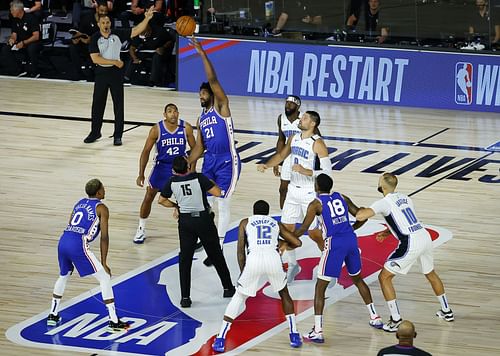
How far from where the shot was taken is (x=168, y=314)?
1231 centimetres

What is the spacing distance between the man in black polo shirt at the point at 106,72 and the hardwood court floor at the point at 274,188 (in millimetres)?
397

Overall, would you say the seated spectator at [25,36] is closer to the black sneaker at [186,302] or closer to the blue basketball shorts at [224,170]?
the blue basketball shorts at [224,170]

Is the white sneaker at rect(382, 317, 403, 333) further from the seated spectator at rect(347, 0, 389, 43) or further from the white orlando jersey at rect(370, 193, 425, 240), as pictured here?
the seated spectator at rect(347, 0, 389, 43)

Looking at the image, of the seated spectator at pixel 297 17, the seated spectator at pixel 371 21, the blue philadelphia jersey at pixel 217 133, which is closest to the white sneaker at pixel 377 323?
the blue philadelphia jersey at pixel 217 133

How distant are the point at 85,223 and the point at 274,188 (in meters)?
6.10

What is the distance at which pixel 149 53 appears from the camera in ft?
83.5

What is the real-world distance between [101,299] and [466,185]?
23.2 feet

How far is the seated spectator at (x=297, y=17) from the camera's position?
2384 cm

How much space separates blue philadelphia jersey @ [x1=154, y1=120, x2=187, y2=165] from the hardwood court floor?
1154 mm

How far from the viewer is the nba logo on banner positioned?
73.7 ft

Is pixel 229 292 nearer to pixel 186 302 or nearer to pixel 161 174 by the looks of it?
pixel 186 302

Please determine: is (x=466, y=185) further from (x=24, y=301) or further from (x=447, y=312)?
(x=24, y=301)

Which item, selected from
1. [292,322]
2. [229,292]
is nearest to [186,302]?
[229,292]

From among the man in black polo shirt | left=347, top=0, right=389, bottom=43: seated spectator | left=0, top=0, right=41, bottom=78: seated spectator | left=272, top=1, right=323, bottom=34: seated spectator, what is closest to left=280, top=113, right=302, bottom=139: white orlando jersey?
the man in black polo shirt
